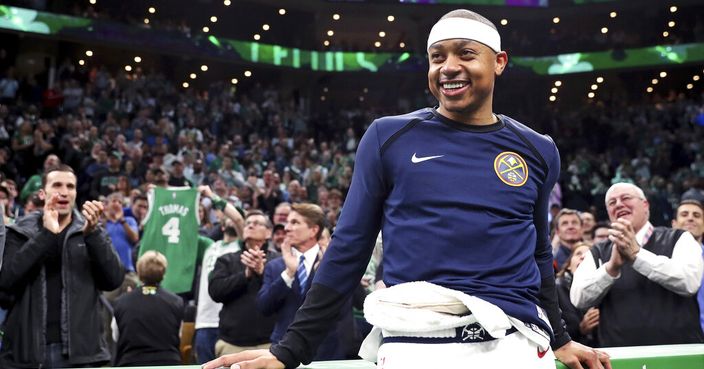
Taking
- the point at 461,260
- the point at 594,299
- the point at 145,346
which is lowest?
the point at 145,346

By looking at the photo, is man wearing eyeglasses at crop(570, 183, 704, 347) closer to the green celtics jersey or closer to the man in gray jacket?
the man in gray jacket

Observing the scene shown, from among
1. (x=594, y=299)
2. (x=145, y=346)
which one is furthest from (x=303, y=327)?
(x=145, y=346)

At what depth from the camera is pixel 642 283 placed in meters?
5.32

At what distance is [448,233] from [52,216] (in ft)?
11.2

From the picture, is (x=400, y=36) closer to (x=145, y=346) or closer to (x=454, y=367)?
(x=145, y=346)

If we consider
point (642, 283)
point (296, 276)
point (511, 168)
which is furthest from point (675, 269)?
point (511, 168)

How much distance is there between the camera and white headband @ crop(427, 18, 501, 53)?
2354 mm

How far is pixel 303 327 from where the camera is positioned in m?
2.30

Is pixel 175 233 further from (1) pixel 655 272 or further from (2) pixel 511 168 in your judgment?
(2) pixel 511 168

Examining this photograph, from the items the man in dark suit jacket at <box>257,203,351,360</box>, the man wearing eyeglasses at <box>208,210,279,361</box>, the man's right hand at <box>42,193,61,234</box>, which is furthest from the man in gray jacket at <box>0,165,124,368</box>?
the man wearing eyeglasses at <box>208,210,279,361</box>

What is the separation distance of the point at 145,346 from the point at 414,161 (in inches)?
166

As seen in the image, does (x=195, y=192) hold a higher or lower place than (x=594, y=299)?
higher

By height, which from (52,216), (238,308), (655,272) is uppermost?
(52,216)

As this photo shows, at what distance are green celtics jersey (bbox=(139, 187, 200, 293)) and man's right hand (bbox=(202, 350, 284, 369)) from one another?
5.96 metres
